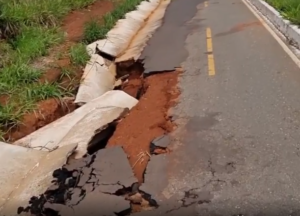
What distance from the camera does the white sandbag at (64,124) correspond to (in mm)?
6285

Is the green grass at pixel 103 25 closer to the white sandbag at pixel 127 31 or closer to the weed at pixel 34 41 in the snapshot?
the white sandbag at pixel 127 31

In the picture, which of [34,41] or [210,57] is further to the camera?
[34,41]

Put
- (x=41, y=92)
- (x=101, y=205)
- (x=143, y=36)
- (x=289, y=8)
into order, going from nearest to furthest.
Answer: (x=101, y=205), (x=41, y=92), (x=289, y=8), (x=143, y=36)

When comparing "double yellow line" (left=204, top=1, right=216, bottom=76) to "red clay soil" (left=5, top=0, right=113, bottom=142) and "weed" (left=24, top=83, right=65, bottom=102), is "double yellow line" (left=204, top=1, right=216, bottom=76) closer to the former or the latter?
"red clay soil" (left=5, top=0, right=113, bottom=142)

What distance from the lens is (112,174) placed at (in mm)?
4887

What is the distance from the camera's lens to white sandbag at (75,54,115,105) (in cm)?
826

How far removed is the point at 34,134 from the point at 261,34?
6.92m

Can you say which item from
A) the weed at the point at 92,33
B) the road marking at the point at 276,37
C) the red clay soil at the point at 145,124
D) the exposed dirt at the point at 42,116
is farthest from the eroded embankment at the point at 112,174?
the weed at the point at 92,33

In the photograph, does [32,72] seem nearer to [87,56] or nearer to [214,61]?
[87,56]

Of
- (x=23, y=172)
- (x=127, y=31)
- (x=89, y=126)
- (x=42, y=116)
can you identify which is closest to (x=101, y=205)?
(x=23, y=172)

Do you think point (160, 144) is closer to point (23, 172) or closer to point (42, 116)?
point (23, 172)

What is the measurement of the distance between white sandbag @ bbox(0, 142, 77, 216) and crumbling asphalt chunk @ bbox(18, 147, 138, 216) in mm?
122

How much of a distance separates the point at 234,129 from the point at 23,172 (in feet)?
8.96

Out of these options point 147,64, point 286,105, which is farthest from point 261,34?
point 286,105
